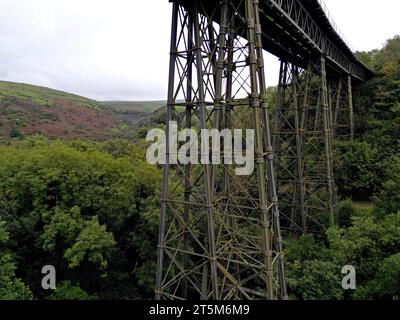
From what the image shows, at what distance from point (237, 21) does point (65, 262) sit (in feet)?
37.6

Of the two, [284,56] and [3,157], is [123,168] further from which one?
[284,56]

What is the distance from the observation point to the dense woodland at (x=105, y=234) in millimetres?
9852

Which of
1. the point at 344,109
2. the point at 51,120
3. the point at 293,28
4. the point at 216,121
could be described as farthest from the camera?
the point at 51,120

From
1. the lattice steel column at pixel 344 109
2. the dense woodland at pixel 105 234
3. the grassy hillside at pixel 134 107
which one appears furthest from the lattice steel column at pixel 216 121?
the grassy hillside at pixel 134 107

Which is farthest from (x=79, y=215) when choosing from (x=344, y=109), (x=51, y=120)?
(x=51, y=120)

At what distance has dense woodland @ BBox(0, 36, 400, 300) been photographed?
32.3 ft

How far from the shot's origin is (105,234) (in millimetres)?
11781

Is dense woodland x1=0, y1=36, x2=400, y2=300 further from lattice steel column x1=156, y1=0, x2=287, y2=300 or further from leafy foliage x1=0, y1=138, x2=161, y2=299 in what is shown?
lattice steel column x1=156, y1=0, x2=287, y2=300

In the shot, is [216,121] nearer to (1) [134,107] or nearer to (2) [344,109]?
(2) [344,109]

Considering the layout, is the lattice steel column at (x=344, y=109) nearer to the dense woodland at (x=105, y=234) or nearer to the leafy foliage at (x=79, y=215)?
the dense woodland at (x=105, y=234)

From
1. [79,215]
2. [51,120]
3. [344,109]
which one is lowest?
[79,215]

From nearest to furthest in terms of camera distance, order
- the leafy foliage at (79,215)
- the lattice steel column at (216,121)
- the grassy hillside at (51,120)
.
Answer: the lattice steel column at (216,121)
the leafy foliage at (79,215)
the grassy hillside at (51,120)

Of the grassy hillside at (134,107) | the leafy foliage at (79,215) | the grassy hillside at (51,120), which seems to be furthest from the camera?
the grassy hillside at (134,107)
